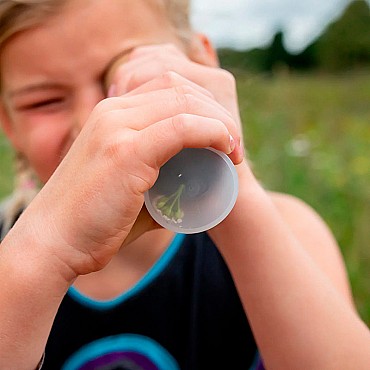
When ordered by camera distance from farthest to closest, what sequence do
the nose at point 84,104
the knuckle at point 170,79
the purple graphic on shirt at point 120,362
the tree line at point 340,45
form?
the tree line at point 340,45 < the purple graphic on shirt at point 120,362 < the nose at point 84,104 < the knuckle at point 170,79

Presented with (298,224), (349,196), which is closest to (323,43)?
(349,196)

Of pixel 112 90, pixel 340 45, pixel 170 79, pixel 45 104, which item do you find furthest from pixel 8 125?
pixel 340 45

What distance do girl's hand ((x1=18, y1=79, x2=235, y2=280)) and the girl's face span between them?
27cm

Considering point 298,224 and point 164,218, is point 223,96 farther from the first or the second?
point 298,224

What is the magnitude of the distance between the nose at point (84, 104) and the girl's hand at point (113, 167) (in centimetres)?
25

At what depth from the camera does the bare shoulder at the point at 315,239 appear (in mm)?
1149

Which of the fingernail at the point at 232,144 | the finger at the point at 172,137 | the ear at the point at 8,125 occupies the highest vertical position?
the finger at the point at 172,137

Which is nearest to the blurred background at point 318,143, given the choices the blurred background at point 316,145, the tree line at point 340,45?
the blurred background at point 316,145

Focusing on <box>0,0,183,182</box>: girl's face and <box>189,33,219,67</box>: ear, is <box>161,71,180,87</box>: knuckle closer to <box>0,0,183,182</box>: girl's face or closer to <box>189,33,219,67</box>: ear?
<box>0,0,183,182</box>: girl's face

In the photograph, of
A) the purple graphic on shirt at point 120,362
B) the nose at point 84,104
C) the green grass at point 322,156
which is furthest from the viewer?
the green grass at point 322,156

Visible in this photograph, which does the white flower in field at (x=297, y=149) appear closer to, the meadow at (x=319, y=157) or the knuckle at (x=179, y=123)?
the meadow at (x=319, y=157)

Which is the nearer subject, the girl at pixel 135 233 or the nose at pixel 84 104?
the girl at pixel 135 233

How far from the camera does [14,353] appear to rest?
2.57 ft

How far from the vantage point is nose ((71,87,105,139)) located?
3.30ft
